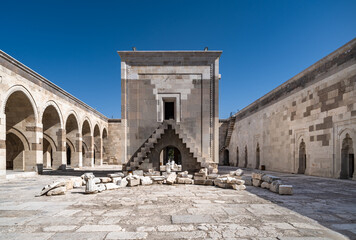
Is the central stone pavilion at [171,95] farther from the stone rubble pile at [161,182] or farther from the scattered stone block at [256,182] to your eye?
the scattered stone block at [256,182]

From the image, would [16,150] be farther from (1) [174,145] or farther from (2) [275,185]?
(2) [275,185]

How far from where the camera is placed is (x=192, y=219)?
4684mm

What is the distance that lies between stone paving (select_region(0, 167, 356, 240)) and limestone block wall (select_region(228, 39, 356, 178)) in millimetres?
5311

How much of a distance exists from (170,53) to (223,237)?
1142cm

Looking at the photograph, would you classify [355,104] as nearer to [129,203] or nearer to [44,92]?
[129,203]

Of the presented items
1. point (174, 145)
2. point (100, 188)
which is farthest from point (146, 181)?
point (174, 145)

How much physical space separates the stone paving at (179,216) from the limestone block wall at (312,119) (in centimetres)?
531

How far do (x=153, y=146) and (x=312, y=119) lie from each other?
387 inches

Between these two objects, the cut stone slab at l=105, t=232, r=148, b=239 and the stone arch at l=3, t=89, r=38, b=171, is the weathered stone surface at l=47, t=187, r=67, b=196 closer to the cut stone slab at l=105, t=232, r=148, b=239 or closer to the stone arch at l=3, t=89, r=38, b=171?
the cut stone slab at l=105, t=232, r=148, b=239

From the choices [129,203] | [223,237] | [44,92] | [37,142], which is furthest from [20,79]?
[223,237]

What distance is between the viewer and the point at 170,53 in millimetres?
13273

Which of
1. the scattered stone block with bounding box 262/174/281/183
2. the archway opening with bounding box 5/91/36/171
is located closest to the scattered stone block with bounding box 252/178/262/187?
the scattered stone block with bounding box 262/174/281/183

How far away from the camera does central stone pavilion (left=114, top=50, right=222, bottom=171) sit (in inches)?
516

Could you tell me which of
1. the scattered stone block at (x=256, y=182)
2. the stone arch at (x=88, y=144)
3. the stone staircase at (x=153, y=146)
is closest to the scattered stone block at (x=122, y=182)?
the stone staircase at (x=153, y=146)
